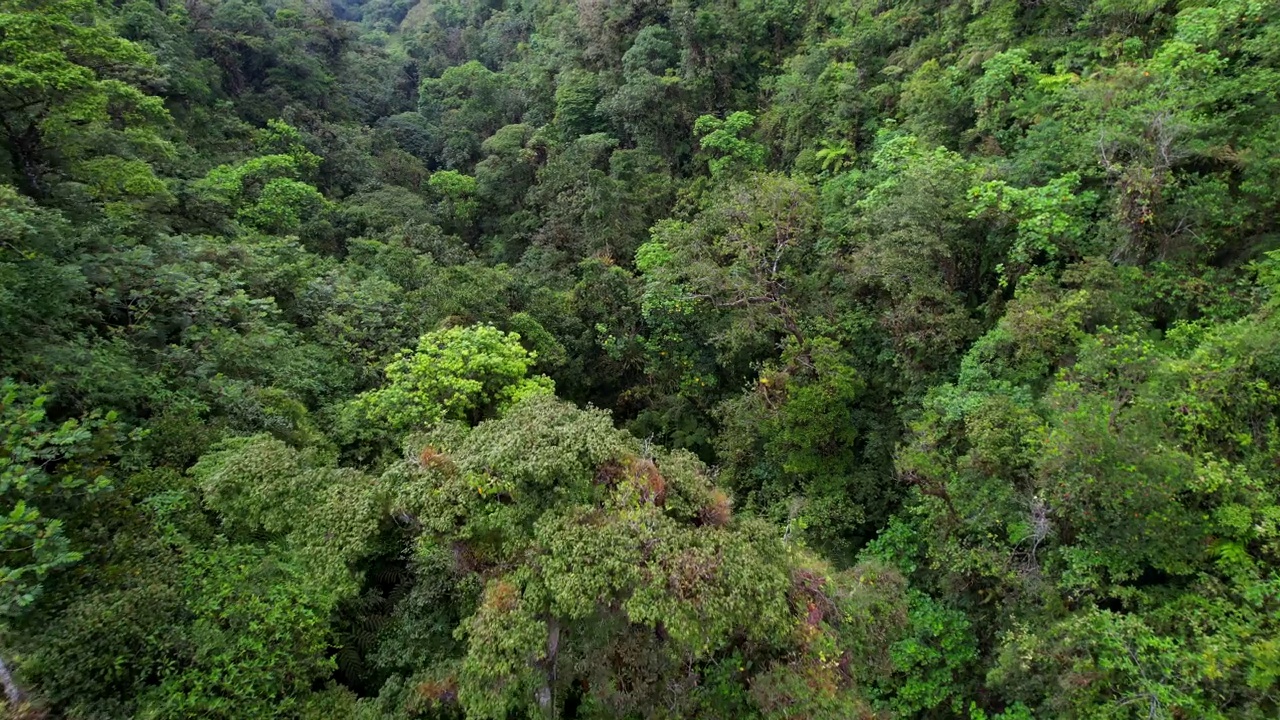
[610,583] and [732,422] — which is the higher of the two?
[610,583]

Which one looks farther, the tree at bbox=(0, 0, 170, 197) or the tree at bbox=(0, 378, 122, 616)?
the tree at bbox=(0, 0, 170, 197)

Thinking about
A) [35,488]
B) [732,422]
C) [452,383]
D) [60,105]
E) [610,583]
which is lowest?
[732,422]

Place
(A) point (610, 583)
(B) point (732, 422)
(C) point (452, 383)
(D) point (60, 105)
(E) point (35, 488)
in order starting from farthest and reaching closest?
(B) point (732, 422), (D) point (60, 105), (C) point (452, 383), (E) point (35, 488), (A) point (610, 583)

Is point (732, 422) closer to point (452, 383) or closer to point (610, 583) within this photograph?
point (452, 383)

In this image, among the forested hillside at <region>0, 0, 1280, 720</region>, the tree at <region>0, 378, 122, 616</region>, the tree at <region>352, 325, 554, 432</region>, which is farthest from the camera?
the tree at <region>352, 325, 554, 432</region>

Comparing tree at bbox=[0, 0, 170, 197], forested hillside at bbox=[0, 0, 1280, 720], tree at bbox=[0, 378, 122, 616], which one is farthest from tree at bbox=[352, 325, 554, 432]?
tree at bbox=[0, 0, 170, 197]

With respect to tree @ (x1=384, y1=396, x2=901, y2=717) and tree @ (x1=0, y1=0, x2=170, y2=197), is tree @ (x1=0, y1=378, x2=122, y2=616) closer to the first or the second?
tree @ (x1=384, y1=396, x2=901, y2=717)

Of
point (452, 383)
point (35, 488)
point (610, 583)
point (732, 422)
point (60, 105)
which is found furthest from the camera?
point (732, 422)

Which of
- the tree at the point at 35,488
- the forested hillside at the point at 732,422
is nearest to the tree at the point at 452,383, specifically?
the forested hillside at the point at 732,422

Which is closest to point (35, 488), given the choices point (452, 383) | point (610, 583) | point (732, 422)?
point (452, 383)
